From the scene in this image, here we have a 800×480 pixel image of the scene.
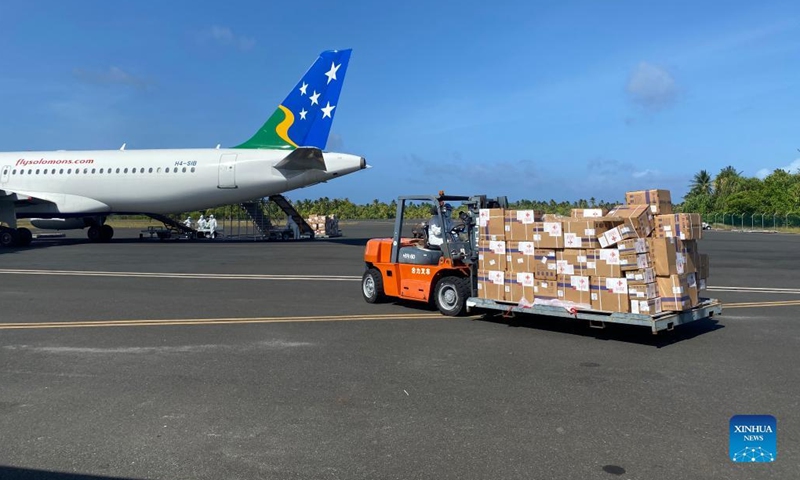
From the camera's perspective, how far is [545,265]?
29.0ft

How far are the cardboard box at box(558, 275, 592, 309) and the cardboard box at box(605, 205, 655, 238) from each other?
3.17 ft

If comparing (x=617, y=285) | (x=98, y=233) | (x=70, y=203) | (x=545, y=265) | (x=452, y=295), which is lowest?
(x=452, y=295)

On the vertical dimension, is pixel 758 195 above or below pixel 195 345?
above

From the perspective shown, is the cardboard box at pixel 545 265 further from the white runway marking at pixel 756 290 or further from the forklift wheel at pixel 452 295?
the white runway marking at pixel 756 290

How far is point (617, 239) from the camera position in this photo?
8.02 meters

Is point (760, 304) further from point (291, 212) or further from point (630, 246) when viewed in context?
point (291, 212)

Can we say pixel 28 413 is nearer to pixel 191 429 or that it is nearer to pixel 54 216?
pixel 191 429

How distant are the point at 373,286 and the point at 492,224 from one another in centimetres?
313

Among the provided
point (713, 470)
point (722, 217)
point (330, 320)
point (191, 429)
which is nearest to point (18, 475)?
point (191, 429)

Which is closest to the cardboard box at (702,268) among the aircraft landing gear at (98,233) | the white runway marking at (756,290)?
the white runway marking at (756,290)

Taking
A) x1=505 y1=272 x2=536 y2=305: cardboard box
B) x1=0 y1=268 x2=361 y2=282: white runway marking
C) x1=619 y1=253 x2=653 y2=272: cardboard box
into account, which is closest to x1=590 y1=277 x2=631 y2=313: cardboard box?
x1=619 y1=253 x2=653 y2=272: cardboard box

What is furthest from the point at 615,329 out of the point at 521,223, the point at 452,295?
the point at 452,295

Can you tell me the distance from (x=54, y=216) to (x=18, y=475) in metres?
28.6

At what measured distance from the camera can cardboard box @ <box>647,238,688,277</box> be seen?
812cm
